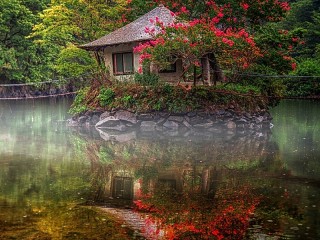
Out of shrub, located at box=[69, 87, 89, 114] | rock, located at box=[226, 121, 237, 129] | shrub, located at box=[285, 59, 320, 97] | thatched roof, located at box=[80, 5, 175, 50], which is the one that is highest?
thatched roof, located at box=[80, 5, 175, 50]

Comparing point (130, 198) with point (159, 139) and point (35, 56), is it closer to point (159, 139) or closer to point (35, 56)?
point (159, 139)

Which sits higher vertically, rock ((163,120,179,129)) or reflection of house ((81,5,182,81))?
reflection of house ((81,5,182,81))

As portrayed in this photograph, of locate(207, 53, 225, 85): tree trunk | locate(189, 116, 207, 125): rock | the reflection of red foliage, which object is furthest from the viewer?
locate(207, 53, 225, 85): tree trunk

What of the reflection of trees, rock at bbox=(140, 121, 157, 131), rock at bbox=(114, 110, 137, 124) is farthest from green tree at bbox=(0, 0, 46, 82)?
the reflection of trees

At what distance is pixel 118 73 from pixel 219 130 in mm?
8598

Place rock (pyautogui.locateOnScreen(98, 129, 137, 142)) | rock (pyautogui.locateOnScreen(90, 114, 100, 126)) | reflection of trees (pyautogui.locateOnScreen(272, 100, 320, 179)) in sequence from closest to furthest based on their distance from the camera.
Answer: reflection of trees (pyautogui.locateOnScreen(272, 100, 320, 179)) → rock (pyautogui.locateOnScreen(98, 129, 137, 142)) → rock (pyautogui.locateOnScreen(90, 114, 100, 126))

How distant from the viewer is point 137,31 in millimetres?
27062

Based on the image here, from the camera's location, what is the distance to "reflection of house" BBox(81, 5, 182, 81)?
26.9 m

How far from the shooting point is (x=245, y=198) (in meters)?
10.7

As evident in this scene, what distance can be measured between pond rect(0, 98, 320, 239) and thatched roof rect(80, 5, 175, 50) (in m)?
7.08

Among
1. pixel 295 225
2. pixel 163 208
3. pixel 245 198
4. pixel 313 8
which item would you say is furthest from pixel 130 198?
pixel 313 8

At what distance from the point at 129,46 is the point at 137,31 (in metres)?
1.54

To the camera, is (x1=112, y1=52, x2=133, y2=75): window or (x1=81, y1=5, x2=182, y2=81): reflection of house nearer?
(x1=81, y1=5, x2=182, y2=81): reflection of house

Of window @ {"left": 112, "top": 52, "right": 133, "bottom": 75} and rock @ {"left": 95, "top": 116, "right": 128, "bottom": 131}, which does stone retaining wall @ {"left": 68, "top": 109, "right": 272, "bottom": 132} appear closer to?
rock @ {"left": 95, "top": 116, "right": 128, "bottom": 131}
